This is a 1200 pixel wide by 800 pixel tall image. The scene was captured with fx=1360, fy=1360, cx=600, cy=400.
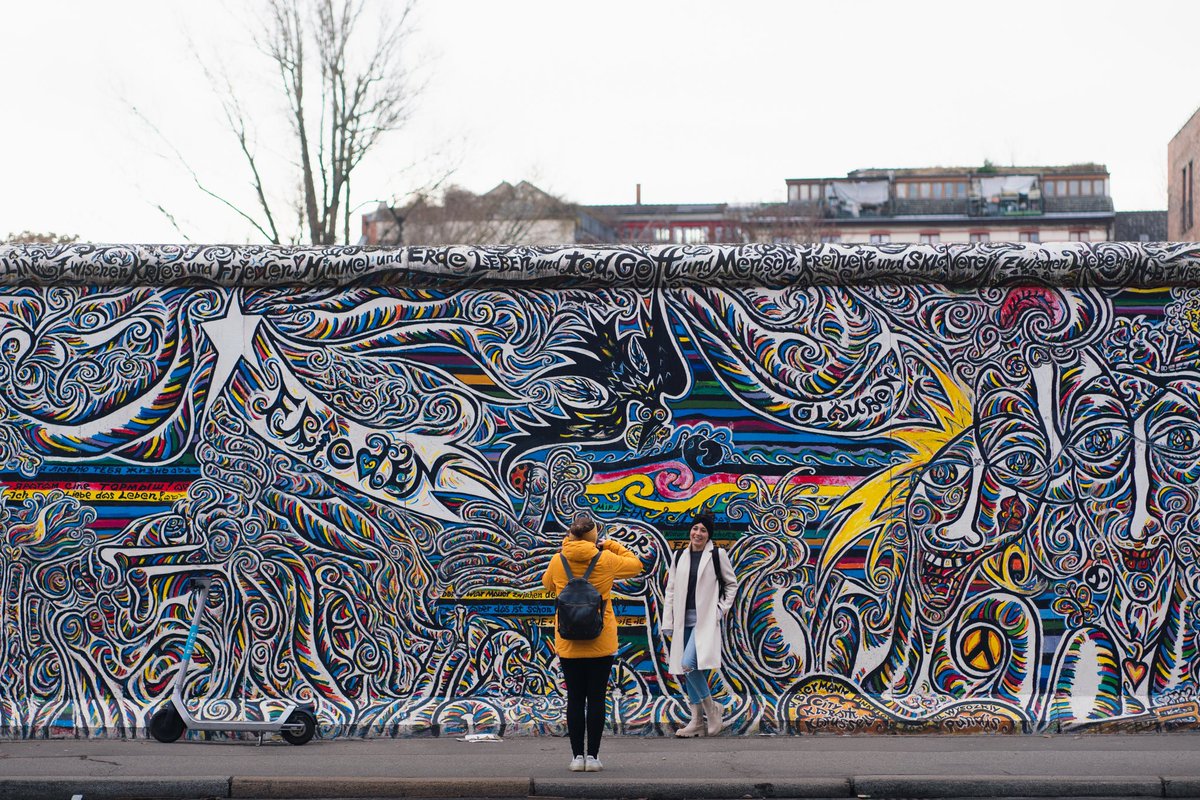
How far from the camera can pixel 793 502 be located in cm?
898

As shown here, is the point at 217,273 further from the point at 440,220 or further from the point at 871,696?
the point at 440,220

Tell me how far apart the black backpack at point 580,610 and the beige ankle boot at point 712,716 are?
143cm

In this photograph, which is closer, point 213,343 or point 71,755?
point 71,755

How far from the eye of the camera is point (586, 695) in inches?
310

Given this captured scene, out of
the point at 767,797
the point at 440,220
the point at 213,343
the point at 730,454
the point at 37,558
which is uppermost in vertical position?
the point at 440,220

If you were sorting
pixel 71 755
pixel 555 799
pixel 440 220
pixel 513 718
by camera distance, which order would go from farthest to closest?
pixel 440 220 < pixel 513 718 < pixel 71 755 < pixel 555 799

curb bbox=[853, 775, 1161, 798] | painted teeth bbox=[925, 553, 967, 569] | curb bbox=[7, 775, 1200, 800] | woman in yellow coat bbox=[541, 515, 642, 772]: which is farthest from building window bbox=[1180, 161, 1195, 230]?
woman in yellow coat bbox=[541, 515, 642, 772]

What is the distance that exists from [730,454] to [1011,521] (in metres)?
1.91

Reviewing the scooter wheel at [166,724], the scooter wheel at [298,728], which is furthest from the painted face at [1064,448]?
the scooter wheel at [166,724]

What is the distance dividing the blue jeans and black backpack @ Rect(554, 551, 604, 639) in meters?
1.18

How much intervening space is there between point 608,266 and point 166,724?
4.10 m

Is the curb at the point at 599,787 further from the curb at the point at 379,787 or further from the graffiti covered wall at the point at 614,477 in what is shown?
the graffiti covered wall at the point at 614,477

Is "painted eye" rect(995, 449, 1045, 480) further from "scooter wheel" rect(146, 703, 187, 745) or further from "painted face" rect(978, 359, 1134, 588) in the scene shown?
"scooter wheel" rect(146, 703, 187, 745)

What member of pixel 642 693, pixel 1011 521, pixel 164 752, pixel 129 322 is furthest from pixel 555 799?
pixel 129 322
